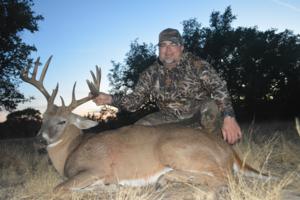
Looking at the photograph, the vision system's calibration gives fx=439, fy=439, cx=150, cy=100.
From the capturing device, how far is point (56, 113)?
578 cm

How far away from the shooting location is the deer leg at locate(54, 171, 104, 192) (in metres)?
4.58

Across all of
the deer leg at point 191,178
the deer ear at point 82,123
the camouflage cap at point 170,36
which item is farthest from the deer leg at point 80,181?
the camouflage cap at point 170,36

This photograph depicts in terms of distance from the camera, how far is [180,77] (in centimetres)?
611

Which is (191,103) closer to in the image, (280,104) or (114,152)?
(114,152)

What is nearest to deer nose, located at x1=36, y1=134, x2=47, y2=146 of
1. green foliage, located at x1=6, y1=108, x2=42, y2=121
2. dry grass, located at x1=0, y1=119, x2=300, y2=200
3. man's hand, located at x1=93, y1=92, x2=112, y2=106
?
dry grass, located at x1=0, y1=119, x2=300, y2=200

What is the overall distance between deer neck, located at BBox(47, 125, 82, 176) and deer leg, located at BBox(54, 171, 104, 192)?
75 centimetres

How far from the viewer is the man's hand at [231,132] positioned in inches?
197

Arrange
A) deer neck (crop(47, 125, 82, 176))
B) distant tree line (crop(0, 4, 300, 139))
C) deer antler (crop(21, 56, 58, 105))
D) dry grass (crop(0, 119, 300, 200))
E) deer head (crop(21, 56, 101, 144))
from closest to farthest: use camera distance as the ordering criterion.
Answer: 1. dry grass (crop(0, 119, 300, 200))
2. deer neck (crop(47, 125, 82, 176))
3. deer head (crop(21, 56, 101, 144))
4. deer antler (crop(21, 56, 58, 105))
5. distant tree line (crop(0, 4, 300, 139))

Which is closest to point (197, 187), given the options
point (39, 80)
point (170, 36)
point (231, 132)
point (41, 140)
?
point (231, 132)

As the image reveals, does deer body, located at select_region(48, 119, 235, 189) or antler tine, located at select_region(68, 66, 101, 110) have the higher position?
antler tine, located at select_region(68, 66, 101, 110)

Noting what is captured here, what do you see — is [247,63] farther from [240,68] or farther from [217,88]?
[217,88]

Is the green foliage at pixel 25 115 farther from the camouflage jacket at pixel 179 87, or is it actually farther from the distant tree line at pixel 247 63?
the camouflage jacket at pixel 179 87

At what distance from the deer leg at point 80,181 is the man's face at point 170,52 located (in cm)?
214

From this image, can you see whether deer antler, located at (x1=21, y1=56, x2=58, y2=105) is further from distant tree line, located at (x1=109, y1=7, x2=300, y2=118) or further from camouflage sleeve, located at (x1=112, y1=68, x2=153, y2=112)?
distant tree line, located at (x1=109, y1=7, x2=300, y2=118)
